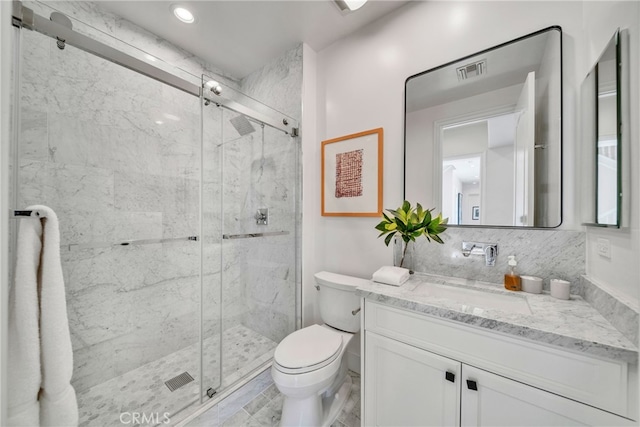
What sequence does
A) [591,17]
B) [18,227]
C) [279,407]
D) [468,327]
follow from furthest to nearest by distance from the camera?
[279,407], [591,17], [468,327], [18,227]

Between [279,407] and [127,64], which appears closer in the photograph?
[127,64]

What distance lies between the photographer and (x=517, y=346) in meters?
0.85

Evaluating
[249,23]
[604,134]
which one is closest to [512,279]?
[604,134]

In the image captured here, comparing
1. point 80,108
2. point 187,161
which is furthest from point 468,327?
point 80,108

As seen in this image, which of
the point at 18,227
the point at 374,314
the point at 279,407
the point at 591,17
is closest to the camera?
the point at 18,227

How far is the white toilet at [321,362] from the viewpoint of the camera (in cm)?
119

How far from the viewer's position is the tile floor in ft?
4.40

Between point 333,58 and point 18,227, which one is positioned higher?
point 333,58

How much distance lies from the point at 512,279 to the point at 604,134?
701 mm

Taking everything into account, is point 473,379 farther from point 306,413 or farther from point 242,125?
point 242,125

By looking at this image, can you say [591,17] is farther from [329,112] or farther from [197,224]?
[197,224]

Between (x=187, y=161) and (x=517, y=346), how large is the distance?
2.37 m

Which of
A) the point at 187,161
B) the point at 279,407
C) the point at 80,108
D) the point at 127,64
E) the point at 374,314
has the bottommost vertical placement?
the point at 279,407

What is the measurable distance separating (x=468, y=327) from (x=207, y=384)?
5.13ft
